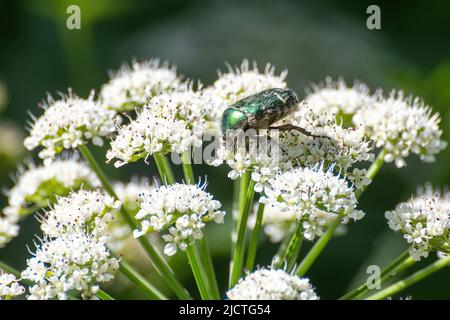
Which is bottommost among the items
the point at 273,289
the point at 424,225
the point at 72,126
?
the point at 273,289

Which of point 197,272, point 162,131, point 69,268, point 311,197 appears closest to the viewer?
point 69,268

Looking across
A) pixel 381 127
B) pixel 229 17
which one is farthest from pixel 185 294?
pixel 229 17

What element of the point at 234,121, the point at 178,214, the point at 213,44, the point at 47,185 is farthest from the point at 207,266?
the point at 213,44

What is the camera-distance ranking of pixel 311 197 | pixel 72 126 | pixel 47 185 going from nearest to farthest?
pixel 311 197
pixel 72 126
pixel 47 185

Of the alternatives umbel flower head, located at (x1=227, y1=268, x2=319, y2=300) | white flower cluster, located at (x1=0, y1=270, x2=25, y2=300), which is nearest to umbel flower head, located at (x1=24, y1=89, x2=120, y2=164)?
white flower cluster, located at (x1=0, y1=270, x2=25, y2=300)

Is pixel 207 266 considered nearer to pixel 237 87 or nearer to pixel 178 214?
pixel 178 214

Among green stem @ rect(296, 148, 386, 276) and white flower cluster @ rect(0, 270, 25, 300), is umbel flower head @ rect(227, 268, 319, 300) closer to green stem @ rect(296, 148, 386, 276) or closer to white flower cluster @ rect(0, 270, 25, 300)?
green stem @ rect(296, 148, 386, 276)
